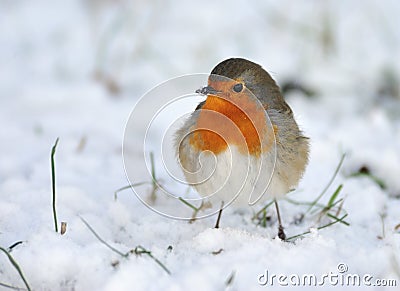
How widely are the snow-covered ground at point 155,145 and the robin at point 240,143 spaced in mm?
189

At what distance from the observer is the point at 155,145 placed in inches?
147

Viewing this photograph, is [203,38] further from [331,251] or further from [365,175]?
[331,251]

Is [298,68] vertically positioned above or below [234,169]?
above

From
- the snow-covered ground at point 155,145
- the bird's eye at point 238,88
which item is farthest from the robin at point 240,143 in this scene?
the snow-covered ground at point 155,145

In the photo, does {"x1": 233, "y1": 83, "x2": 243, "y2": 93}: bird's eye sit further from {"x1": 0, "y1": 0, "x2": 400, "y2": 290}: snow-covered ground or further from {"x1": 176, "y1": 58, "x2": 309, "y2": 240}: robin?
{"x1": 0, "y1": 0, "x2": 400, "y2": 290}: snow-covered ground

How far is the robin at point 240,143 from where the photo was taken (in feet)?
7.51

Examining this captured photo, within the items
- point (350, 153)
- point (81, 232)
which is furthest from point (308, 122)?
point (81, 232)

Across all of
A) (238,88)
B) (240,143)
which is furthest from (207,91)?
(240,143)

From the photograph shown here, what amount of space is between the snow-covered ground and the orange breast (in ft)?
1.11

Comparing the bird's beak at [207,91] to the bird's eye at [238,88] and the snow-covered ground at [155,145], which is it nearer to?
the bird's eye at [238,88]

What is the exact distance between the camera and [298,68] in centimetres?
478

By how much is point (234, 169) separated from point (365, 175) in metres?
1.13

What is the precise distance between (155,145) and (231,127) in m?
1.47

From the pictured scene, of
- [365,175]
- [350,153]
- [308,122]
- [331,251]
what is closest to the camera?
[331,251]
